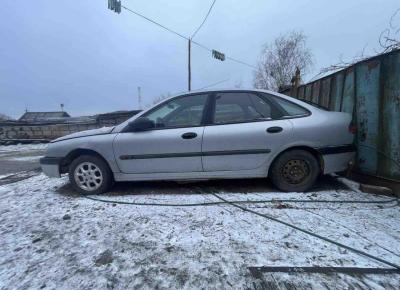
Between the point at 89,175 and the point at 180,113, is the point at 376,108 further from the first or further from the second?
the point at 89,175

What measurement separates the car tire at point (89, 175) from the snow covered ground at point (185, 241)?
0.19 meters

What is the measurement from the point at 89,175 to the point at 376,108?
438 centimetres

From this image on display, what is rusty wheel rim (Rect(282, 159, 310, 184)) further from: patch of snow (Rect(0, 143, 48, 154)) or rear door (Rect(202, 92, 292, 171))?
patch of snow (Rect(0, 143, 48, 154))

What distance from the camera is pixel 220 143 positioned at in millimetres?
3662

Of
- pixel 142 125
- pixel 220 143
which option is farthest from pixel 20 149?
pixel 220 143

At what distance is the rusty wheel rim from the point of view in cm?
370

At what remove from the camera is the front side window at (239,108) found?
147 inches

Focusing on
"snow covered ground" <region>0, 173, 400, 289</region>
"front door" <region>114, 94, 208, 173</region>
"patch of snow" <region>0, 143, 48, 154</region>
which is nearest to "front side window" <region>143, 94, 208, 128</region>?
"front door" <region>114, 94, 208, 173</region>

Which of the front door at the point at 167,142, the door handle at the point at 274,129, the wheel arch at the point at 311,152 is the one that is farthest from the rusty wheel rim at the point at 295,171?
the front door at the point at 167,142

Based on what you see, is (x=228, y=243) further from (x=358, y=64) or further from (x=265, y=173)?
(x=358, y=64)

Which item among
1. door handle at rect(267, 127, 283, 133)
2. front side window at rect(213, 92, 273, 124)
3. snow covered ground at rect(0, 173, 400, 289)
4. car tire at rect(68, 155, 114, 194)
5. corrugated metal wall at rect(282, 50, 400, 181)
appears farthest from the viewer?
car tire at rect(68, 155, 114, 194)

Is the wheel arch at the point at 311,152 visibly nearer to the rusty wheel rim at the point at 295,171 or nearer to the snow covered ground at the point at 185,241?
the rusty wheel rim at the point at 295,171

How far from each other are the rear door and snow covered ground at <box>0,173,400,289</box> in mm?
498

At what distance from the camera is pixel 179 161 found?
3.76 meters
